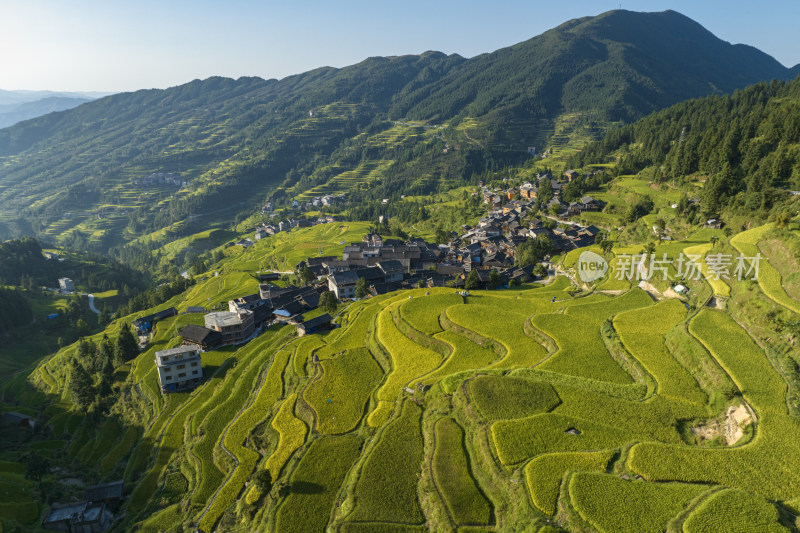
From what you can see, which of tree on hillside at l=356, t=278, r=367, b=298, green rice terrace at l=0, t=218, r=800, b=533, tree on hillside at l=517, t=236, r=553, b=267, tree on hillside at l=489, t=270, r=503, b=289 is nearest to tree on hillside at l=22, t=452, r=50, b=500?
green rice terrace at l=0, t=218, r=800, b=533

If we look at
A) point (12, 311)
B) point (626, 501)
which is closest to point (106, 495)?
point (626, 501)

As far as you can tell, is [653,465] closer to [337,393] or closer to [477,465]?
[477,465]

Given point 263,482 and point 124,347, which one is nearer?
point 263,482

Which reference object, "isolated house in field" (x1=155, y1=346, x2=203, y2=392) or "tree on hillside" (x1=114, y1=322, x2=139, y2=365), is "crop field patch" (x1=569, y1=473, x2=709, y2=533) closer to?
"isolated house in field" (x1=155, y1=346, x2=203, y2=392)

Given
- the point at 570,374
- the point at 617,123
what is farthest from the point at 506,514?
the point at 617,123

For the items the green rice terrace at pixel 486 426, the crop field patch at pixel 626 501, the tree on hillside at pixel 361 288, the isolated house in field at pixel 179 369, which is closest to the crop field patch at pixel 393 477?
the green rice terrace at pixel 486 426

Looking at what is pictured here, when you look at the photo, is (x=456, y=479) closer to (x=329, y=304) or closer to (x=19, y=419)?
(x=329, y=304)
